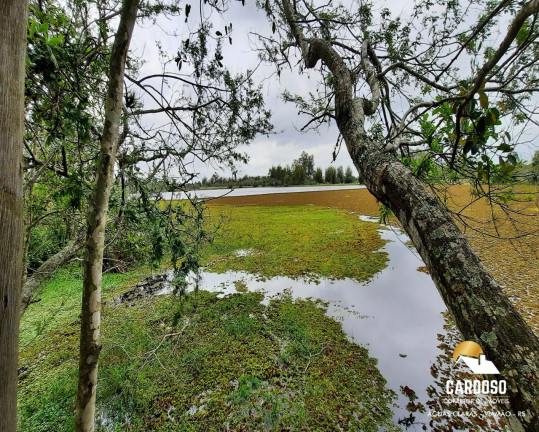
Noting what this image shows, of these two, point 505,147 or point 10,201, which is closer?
point 10,201

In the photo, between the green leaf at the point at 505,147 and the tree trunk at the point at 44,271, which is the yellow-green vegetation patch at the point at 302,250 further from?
the green leaf at the point at 505,147

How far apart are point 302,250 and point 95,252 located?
286 inches

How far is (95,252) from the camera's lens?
4.05 ft

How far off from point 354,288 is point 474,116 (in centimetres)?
505

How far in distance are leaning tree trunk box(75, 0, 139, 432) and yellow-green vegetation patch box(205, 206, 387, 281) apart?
3916 mm

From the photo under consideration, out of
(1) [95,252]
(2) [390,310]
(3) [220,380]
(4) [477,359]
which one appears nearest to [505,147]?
(4) [477,359]

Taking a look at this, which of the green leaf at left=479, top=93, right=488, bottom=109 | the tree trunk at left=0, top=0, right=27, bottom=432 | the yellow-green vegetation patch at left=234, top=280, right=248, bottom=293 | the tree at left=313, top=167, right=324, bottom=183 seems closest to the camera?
the tree trunk at left=0, top=0, right=27, bottom=432

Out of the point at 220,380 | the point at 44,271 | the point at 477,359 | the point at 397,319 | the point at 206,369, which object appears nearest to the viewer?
the point at 477,359

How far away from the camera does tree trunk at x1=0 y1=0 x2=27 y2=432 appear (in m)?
0.48

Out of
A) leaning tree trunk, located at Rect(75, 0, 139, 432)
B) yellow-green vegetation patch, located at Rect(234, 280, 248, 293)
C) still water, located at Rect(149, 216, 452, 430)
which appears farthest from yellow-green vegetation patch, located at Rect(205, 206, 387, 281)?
leaning tree trunk, located at Rect(75, 0, 139, 432)

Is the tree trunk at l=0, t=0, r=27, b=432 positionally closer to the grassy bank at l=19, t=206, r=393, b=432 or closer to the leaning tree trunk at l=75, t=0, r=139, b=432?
Answer: the leaning tree trunk at l=75, t=0, r=139, b=432

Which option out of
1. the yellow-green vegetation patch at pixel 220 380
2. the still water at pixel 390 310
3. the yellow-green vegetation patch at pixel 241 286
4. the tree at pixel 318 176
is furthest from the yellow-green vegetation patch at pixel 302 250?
the tree at pixel 318 176

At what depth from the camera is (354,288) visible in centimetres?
531

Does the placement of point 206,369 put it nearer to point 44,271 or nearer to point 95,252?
point 44,271
